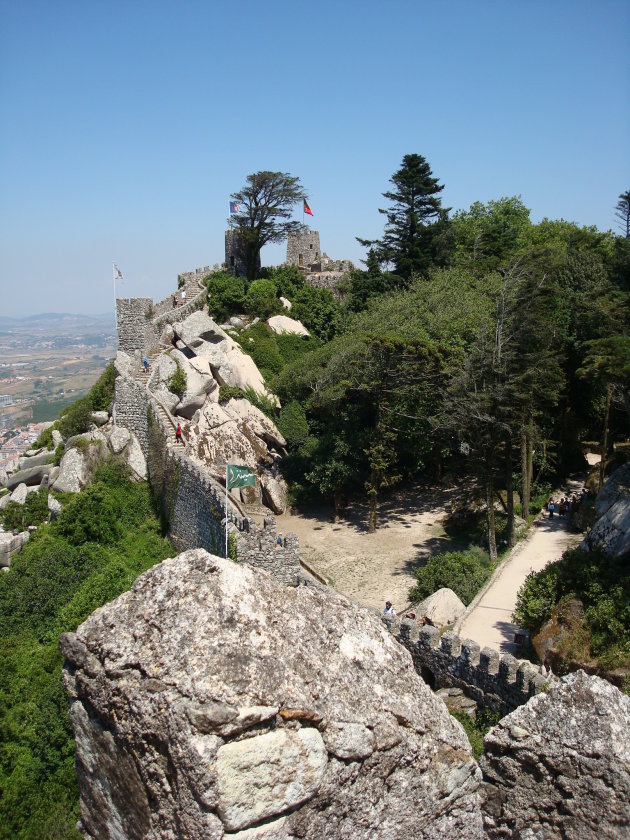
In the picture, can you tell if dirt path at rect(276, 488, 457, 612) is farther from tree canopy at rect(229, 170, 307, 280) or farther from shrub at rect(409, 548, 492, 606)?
tree canopy at rect(229, 170, 307, 280)

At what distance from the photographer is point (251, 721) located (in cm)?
317

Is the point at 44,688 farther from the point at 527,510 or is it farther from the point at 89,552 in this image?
the point at 527,510

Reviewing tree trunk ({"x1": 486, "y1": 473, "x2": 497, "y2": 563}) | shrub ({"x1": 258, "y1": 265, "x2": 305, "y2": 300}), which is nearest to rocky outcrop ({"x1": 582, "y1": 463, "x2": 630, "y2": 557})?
tree trunk ({"x1": 486, "y1": 473, "x2": 497, "y2": 563})

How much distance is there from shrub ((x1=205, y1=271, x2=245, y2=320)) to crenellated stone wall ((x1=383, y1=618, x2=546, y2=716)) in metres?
23.4

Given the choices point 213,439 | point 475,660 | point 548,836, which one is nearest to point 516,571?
point 475,660

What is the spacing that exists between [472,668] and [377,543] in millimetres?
11449

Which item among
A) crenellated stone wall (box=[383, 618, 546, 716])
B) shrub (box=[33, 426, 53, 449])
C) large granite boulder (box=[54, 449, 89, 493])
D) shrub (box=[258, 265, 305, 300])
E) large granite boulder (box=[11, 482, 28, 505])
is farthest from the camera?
shrub (box=[258, 265, 305, 300])

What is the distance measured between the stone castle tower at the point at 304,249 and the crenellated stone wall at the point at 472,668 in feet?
103

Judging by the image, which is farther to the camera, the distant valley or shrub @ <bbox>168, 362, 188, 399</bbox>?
the distant valley

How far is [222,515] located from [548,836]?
41.2ft

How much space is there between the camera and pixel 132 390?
24.4 meters

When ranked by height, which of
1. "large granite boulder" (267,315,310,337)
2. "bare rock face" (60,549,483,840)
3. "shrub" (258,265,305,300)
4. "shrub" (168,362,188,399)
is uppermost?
"shrub" (258,265,305,300)

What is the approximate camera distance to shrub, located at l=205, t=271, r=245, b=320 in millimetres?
33375

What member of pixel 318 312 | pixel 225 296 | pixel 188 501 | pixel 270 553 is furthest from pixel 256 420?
pixel 270 553
